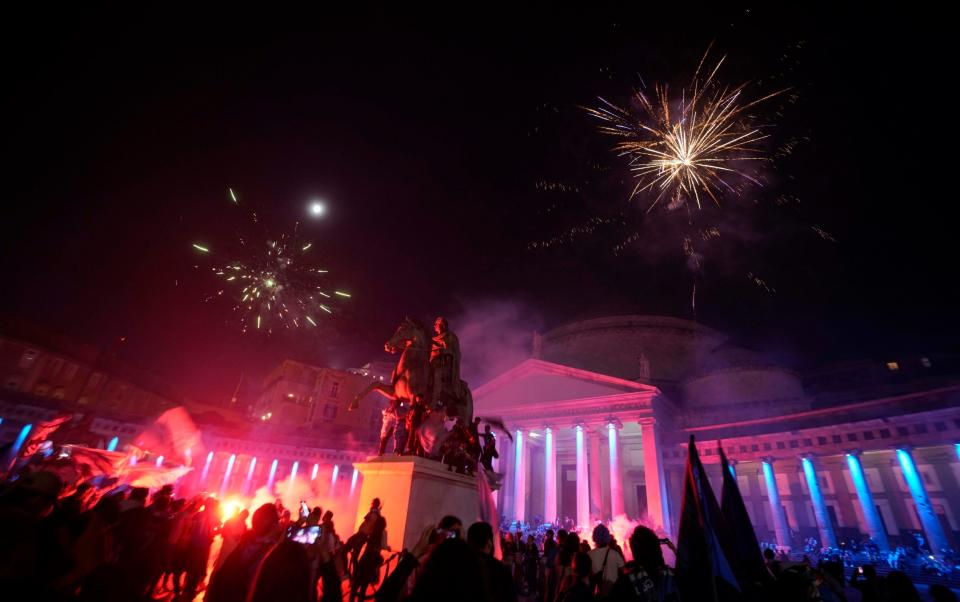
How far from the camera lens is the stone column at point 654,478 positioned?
29.4 m

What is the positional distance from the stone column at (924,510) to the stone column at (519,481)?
2402cm

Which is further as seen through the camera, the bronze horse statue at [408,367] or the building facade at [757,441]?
the building facade at [757,441]

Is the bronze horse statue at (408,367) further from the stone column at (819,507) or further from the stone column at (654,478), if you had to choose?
the stone column at (819,507)

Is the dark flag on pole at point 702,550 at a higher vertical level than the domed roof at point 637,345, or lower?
lower

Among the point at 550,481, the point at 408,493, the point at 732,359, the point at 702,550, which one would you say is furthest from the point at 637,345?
the point at 702,550

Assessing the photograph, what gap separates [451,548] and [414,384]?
5993 mm

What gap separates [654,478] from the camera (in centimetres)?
3042

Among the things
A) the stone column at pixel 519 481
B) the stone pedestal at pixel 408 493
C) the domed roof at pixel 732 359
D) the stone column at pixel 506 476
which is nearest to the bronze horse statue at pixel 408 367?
the stone pedestal at pixel 408 493

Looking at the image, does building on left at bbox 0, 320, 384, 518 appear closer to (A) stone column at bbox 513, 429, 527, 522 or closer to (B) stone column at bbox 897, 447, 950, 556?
(A) stone column at bbox 513, 429, 527, 522

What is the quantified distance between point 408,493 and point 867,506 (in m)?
32.8

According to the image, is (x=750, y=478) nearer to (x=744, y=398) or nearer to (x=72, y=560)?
(x=744, y=398)

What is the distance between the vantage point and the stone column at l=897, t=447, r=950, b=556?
23.3m

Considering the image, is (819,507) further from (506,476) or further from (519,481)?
(506,476)

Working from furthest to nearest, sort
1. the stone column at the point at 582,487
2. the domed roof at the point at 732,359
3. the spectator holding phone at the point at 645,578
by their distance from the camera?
the domed roof at the point at 732,359 → the stone column at the point at 582,487 → the spectator holding phone at the point at 645,578
